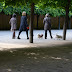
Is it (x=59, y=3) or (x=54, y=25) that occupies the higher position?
(x=59, y=3)

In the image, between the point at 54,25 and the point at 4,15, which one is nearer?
the point at 4,15

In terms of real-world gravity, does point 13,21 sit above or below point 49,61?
above

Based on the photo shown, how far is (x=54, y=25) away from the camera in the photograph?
34.8 meters

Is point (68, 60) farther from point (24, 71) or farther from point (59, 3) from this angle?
point (59, 3)

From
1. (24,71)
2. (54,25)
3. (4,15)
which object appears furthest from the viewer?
(54,25)

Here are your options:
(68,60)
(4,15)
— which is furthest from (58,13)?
(68,60)

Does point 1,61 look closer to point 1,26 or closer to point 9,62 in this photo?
point 9,62

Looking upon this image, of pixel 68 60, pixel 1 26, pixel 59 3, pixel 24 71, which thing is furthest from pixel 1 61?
pixel 1 26

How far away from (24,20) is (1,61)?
8.24 m

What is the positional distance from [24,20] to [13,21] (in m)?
0.85

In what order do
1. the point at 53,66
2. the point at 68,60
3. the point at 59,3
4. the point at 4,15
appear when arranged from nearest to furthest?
the point at 53,66, the point at 68,60, the point at 59,3, the point at 4,15

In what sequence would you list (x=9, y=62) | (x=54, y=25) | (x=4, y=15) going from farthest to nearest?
(x=54, y=25), (x=4, y=15), (x=9, y=62)

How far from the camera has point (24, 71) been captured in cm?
575

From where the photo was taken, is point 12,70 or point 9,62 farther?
point 9,62
